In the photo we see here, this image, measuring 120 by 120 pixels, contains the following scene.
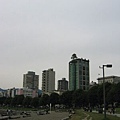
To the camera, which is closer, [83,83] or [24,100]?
[24,100]

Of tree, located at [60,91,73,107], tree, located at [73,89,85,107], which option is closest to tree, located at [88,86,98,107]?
tree, located at [73,89,85,107]

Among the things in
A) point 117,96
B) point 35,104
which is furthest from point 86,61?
point 117,96

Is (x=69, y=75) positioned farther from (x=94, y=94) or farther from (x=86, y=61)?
(x=94, y=94)

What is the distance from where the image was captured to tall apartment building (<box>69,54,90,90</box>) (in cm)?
19088

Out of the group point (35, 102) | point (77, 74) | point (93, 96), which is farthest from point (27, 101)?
point (93, 96)

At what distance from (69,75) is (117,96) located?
344ft

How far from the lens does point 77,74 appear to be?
19088 centimetres

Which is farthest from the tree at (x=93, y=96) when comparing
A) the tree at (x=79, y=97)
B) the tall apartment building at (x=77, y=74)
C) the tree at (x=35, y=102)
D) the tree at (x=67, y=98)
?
the tall apartment building at (x=77, y=74)

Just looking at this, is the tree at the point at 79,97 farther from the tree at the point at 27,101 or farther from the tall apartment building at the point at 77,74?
the tall apartment building at the point at 77,74

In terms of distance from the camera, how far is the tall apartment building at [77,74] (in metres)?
191

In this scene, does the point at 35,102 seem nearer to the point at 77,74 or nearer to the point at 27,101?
the point at 27,101

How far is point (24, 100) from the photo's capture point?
182m

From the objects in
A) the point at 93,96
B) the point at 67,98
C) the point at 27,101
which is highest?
the point at 93,96

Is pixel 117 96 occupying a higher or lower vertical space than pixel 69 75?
lower
